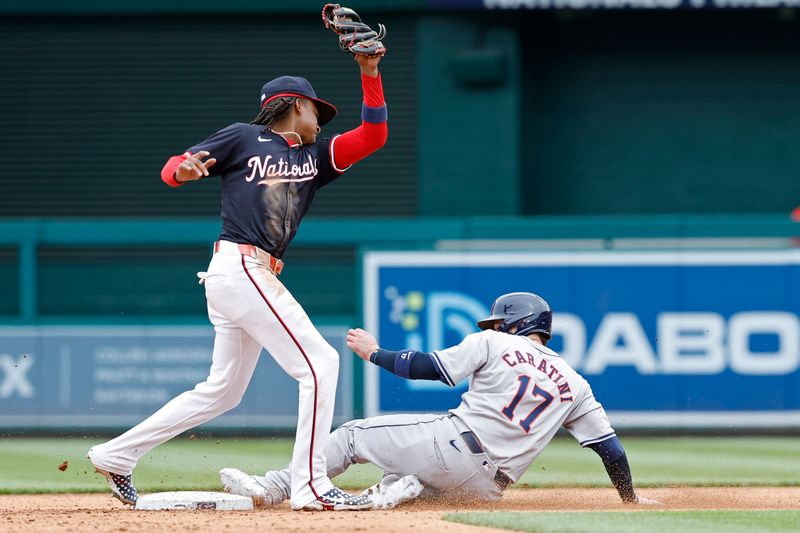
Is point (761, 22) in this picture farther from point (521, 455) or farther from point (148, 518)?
point (148, 518)

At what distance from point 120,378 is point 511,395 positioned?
200 inches

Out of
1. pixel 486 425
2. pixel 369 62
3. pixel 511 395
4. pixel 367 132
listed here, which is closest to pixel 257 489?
pixel 486 425

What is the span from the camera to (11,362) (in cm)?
1000

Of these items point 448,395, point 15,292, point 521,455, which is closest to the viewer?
point 521,455

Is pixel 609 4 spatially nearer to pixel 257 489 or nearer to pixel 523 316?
pixel 523 316

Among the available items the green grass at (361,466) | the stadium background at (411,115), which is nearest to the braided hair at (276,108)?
the green grass at (361,466)

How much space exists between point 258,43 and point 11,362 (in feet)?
16.2

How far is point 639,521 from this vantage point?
5.13m

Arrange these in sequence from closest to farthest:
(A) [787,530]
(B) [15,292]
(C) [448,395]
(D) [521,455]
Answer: (A) [787,530] → (D) [521,455] → (C) [448,395] → (B) [15,292]

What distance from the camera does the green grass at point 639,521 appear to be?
4930 millimetres

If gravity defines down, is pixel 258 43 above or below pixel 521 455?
above

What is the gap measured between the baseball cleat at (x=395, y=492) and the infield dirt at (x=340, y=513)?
52 mm

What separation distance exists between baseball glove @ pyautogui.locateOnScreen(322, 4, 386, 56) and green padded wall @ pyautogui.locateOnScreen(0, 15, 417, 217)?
7989mm

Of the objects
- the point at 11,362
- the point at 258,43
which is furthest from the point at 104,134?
the point at 11,362
